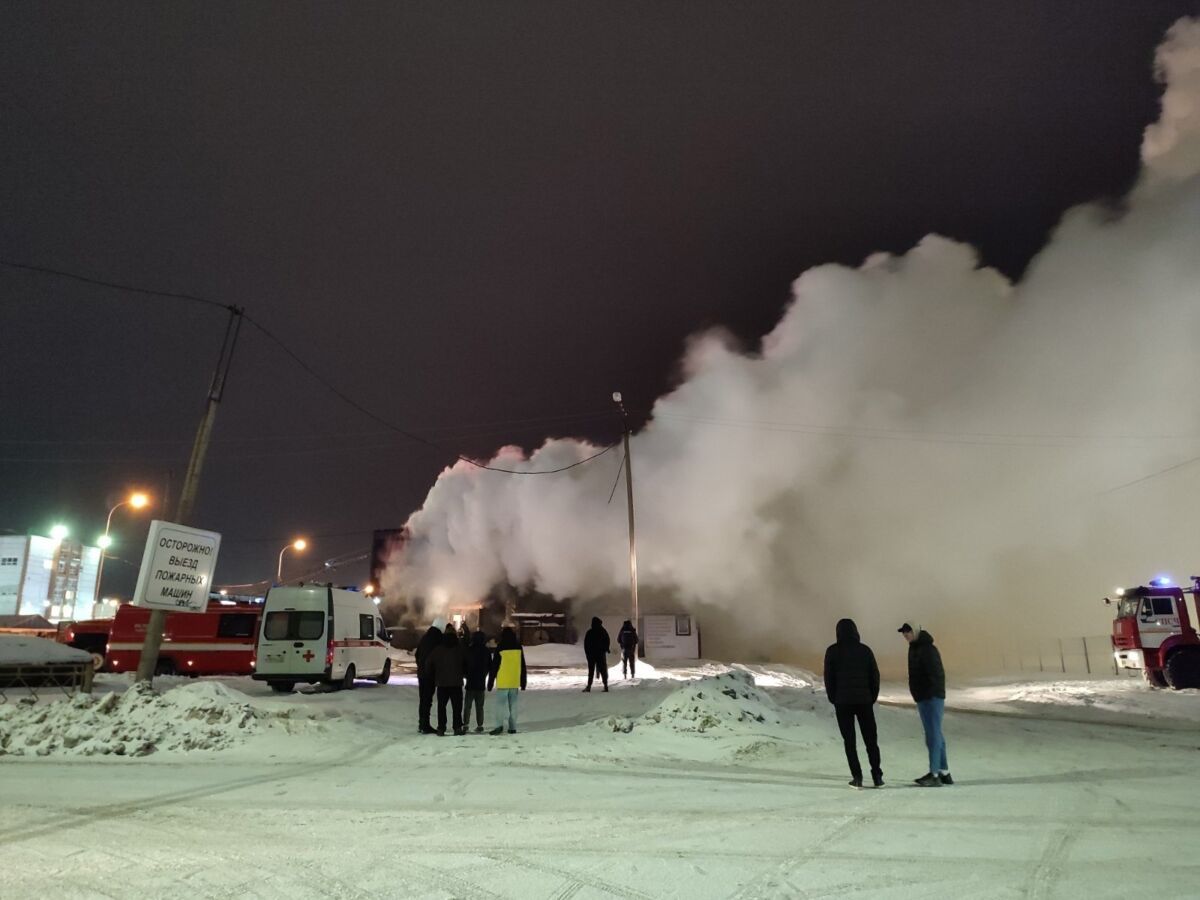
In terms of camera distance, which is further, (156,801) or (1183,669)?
(1183,669)

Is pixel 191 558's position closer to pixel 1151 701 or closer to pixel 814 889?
pixel 814 889

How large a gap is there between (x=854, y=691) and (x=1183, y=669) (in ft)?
60.0

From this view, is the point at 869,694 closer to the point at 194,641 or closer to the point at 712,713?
the point at 712,713

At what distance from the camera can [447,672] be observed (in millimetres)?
11938

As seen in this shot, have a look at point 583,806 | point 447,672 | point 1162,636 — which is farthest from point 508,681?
point 1162,636

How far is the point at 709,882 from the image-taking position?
4.82m

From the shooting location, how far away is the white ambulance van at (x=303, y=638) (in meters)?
19.2

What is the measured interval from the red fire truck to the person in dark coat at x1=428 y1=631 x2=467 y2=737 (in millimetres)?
13394

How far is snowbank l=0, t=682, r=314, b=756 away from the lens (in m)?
10.6

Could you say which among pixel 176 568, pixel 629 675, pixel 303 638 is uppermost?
pixel 176 568

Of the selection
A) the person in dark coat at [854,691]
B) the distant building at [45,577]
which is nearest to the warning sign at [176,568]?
the person in dark coat at [854,691]

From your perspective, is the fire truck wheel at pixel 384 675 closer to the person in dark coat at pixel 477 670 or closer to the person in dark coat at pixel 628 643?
the person in dark coat at pixel 628 643

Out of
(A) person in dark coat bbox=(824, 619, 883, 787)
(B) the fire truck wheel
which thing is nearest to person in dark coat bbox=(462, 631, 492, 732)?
(A) person in dark coat bbox=(824, 619, 883, 787)

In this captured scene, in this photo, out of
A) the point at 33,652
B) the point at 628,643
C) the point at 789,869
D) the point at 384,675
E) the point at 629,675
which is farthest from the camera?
the point at 384,675
